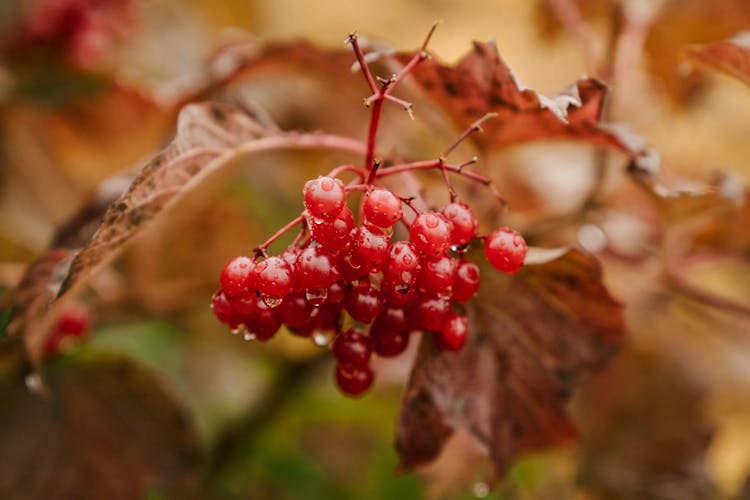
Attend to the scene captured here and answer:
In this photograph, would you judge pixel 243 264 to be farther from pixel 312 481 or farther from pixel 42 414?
pixel 312 481

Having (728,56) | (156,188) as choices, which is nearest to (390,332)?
(156,188)

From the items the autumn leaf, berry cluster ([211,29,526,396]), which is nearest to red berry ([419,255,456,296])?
berry cluster ([211,29,526,396])

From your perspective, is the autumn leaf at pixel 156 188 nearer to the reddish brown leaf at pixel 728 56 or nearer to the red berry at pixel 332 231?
the red berry at pixel 332 231

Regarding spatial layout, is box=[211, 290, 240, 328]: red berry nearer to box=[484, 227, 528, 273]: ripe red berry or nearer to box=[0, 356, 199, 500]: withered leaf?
box=[484, 227, 528, 273]: ripe red berry

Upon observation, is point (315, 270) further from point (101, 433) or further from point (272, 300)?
point (101, 433)

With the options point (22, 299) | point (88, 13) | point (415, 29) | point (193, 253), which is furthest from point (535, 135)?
point (415, 29)

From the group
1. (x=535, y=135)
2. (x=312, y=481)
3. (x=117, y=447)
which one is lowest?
(x=312, y=481)
